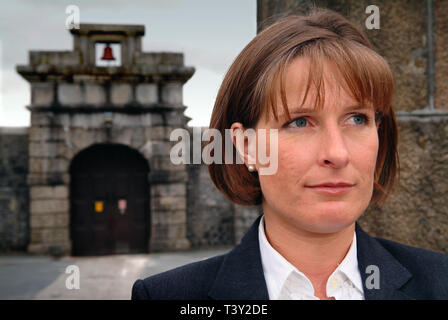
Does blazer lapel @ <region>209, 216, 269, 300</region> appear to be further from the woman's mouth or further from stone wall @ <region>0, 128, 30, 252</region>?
stone wall @ <region>0, 128, 30, 252</region>

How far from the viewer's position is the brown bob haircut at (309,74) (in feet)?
3.20

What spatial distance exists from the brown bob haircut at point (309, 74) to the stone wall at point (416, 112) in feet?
0.72

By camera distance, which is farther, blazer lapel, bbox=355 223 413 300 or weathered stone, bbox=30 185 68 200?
weathered stone, bbox=30 185 68 200

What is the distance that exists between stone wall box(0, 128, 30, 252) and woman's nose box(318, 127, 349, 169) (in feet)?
32.9

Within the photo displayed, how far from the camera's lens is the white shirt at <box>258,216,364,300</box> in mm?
1040

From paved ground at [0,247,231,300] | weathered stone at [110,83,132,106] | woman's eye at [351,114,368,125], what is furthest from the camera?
weathered stone at [110,83,132,106]

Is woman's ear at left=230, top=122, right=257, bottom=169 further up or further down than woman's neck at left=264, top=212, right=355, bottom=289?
further up

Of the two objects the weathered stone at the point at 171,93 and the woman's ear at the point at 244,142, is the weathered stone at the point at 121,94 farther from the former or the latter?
the woman's ear at the point at 244,142

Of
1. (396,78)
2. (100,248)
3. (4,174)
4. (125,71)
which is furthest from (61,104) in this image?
(396,78)

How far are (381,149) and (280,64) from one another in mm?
431

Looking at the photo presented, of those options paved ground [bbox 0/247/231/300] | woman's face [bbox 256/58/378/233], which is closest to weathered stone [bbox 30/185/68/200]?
paved ground [bbox 0/247/231/300]

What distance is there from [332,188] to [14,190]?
33.5ft

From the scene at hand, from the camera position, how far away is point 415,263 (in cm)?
114

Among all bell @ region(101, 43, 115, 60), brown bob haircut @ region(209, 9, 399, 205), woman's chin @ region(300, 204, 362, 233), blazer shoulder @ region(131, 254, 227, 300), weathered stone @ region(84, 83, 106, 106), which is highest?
bell @ region(101, 43, 115, 60)
